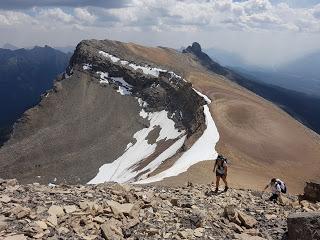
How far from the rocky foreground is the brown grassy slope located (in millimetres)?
21029

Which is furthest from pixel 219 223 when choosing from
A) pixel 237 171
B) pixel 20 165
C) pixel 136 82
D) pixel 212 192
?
pixel 136 82

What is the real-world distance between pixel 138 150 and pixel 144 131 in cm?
1192

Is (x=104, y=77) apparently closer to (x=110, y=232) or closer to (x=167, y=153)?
(x=167, y=153)

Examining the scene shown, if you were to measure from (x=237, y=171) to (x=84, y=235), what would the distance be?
41.5m

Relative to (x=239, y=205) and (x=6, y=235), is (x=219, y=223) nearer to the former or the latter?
(x=239, y=205)

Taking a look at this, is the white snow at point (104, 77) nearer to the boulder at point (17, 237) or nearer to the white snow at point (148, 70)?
the white snow at point (148, 70)

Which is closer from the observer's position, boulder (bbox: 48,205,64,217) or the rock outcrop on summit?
boulder (bbox: 48,205,64,217)

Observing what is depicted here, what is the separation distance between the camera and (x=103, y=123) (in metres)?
113

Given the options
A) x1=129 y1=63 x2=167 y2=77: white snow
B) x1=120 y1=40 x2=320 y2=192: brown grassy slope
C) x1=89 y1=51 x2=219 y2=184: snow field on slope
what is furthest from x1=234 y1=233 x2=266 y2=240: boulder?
x1=129 y1=63 x2=167 y2=77: white snow

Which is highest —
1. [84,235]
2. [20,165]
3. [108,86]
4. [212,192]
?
[84,235]

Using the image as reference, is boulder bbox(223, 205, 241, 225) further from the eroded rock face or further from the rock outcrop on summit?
the eroded rock face

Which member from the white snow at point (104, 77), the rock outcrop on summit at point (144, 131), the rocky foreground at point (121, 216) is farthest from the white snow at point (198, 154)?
the white snow at point (104, 77)

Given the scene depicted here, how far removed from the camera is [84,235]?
53.7ft

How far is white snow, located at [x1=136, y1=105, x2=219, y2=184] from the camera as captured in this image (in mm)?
49406
